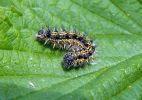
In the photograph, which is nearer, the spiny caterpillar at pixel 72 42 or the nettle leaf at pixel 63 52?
the nettle leaf at pixel 63 52

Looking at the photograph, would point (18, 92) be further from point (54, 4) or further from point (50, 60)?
point (54, 4)

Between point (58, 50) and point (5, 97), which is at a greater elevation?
point (58, 50)

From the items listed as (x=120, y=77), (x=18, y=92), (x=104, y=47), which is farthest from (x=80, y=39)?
(x=18, y=92)

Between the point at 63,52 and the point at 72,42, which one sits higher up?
the point at 72,42

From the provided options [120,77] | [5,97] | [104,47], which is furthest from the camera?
[104,47]
